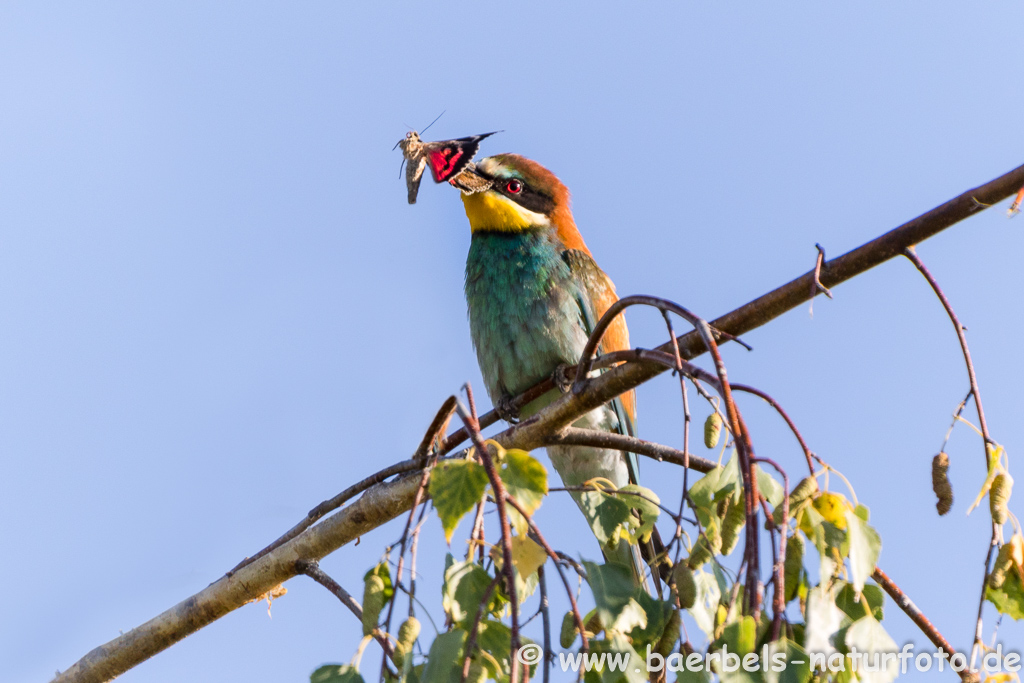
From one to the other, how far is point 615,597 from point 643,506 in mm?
198

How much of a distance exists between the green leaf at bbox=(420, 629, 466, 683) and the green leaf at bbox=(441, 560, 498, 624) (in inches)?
2.2

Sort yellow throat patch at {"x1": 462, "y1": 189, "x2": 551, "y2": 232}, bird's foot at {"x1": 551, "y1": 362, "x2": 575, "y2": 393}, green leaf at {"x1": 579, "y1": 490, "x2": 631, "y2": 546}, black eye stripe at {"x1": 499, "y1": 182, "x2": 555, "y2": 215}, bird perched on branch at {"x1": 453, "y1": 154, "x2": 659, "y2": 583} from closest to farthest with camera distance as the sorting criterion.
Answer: green leaf at {"x1": 579, "y1": 490, "x2": 631, "y2": 546} → bird's foot at {"x1": 551, "y1": 362, "x2": 575, "y2": 393} → bird perched on branch at {"x1": 453, "y1": 154, "x2": 659, "y2": 583} → yellow throat patch at {"x1": 462, "y1": 189, "x2": 551, "y2": 232} → black eye stripe at {"x1": 499, "y1": 182, "x2": 555, "y2": 215}

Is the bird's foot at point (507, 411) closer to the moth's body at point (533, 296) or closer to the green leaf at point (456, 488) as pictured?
the moth's body at point (533, 296)

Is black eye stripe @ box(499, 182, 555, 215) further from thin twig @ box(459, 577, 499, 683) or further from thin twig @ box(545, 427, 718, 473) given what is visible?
thin twig @ box(459, 577, 499, 683)

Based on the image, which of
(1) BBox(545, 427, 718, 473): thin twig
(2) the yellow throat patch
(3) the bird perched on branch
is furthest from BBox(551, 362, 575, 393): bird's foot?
(1) BBox(545, 427, 718, 473): thin twig

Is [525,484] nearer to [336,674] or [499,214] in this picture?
[336,674]

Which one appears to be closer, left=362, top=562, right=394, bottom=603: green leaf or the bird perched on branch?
left=362, top=562, right=394, bottom=603: green leaf

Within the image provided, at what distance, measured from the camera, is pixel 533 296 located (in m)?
3.92

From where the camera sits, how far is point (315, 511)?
2416 mm

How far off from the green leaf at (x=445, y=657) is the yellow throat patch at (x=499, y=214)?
2.88 m

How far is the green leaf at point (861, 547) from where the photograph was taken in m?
1.34

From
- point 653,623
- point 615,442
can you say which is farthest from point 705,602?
point 615,442

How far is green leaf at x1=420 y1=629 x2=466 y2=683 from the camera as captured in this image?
138 centimetres

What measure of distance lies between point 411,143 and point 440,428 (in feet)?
7.86
